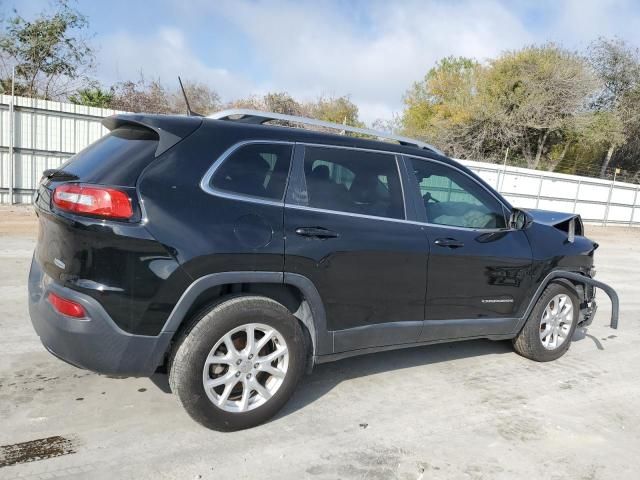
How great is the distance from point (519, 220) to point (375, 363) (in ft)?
5.57

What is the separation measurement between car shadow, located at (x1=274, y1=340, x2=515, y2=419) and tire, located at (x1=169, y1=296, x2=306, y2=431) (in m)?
0.30

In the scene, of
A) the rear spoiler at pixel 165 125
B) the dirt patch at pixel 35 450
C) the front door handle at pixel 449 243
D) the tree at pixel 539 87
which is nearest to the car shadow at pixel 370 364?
the dirt patch at pixel 35 450

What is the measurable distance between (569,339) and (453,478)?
2.67 m

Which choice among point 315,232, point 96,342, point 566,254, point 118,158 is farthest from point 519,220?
point 96,342

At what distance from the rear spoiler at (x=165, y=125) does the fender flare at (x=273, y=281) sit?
30.7 inches

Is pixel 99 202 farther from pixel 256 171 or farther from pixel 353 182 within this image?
pixel 353 182

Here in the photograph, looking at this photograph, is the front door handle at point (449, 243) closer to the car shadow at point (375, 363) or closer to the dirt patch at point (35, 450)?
the car shadow at point (375, 363)

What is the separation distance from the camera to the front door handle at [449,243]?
12.5ft

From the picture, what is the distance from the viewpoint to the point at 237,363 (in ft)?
10.0

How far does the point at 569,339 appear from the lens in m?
4.92

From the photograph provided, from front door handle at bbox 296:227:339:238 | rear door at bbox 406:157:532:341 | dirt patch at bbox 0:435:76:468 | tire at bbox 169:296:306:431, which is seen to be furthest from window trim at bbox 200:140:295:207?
dirt patch at bbox 0:435:76:468

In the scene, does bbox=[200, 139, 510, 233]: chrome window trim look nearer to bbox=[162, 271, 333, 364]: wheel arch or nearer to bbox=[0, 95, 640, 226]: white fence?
bbox=[162, 271, 333, 364]: wheel arch

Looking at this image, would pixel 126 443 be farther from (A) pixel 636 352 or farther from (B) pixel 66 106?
(B) pixel 66 106

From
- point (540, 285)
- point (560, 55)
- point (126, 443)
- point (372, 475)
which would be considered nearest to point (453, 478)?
point (372, 475)
